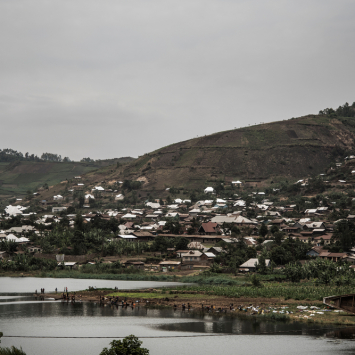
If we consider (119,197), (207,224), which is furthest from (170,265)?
(119,197)

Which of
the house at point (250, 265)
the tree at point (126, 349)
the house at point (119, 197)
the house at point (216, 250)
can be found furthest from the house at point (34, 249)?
the house at point (119, 197)

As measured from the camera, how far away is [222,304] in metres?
47.5

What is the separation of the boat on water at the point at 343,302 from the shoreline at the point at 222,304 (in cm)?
49

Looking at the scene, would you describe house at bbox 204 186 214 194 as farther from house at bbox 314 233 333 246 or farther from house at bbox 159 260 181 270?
house at bbox 159 260 181 270

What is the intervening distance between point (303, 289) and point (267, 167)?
11515cm

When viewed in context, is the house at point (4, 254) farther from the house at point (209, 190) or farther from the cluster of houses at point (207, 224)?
the house at point (209, 190)

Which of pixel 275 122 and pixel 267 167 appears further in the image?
pixel 275 122

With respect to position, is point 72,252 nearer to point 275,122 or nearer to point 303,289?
point 303,289

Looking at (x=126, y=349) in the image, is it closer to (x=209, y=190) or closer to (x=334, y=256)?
(x=334, y=256)

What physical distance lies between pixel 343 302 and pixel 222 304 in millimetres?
11079

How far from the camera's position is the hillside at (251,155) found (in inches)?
6398

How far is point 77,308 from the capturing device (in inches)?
1863

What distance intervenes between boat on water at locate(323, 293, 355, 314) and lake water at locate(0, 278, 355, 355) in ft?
15.1

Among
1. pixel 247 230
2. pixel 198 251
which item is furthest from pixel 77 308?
pixel 247 230
